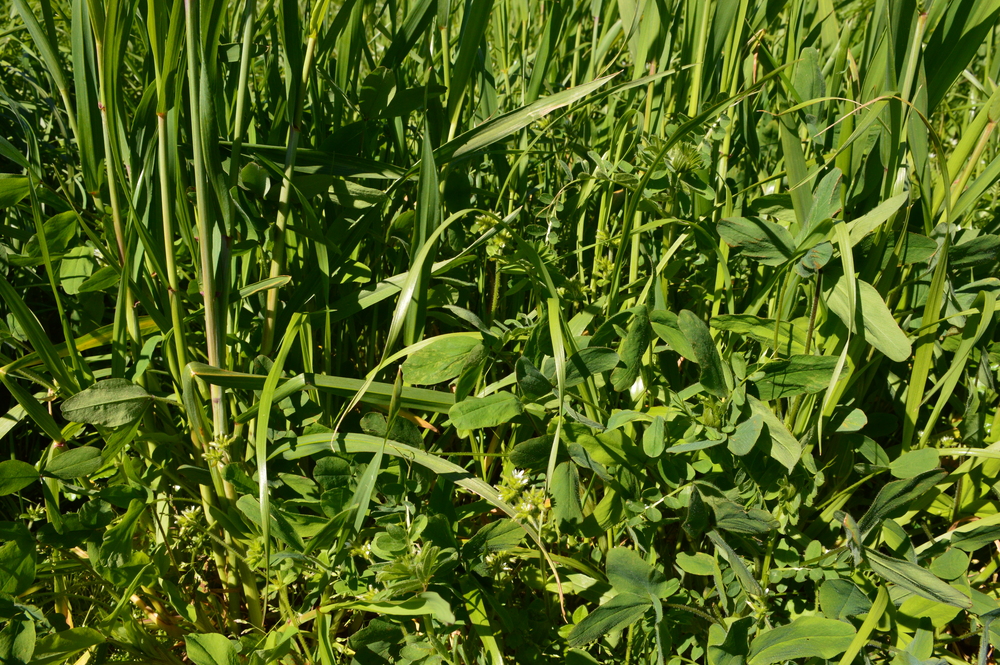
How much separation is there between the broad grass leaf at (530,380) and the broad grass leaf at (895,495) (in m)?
0.45

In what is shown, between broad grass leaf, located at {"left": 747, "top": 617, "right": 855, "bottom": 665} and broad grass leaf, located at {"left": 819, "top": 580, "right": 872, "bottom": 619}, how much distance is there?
0.04 m

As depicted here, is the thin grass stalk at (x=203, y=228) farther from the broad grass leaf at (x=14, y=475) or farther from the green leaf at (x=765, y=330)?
the green leaf at (x=765, y=330)

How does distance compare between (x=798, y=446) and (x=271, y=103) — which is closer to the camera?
(x=798, y=446)

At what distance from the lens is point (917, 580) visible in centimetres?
90

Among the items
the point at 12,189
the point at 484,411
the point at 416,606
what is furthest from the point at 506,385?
the point at 12,189

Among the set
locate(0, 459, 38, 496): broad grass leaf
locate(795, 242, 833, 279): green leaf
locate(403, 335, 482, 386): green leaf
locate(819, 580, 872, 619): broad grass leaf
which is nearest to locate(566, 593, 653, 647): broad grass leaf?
locate(819, 580, 872, 619): broad grass leaf

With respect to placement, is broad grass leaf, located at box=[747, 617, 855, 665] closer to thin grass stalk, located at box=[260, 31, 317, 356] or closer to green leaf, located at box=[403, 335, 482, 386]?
green leaf, located at box=[403, 335, 482, 386]

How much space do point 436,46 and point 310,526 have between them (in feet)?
3.24

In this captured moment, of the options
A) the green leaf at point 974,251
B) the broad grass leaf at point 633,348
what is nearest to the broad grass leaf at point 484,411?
the broad grass leaf at point 633,348

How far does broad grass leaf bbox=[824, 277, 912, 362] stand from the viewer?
877 millimetres

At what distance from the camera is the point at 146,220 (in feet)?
3.58

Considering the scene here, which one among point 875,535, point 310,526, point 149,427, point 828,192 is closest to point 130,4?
point 149,427

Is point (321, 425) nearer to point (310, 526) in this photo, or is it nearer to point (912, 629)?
point (310, 526)

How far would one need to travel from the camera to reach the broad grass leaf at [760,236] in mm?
1004
